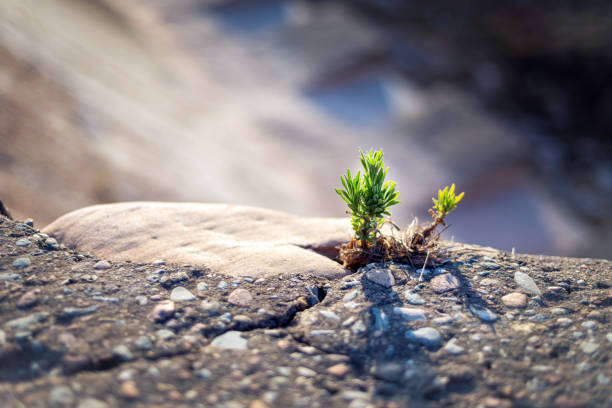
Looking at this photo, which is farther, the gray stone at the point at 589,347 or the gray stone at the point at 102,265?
the gray stone at the point at 102,265

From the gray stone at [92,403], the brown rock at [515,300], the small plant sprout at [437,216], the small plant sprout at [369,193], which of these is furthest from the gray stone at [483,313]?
the gray stone at [92,403]

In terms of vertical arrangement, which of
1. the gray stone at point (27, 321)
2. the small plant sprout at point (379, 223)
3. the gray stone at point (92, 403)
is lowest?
the gray stone at point (92, 403)

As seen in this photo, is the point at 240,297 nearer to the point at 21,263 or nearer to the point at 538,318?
the point at 21,263

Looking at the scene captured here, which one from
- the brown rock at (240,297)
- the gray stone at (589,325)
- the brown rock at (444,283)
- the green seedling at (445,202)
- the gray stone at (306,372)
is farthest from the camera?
the green seedling at (445,202)

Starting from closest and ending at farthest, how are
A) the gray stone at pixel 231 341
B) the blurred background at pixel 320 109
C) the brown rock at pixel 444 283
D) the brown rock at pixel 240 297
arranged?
the gray stone at pixel 231 341 → the brown rock at pixel 240 297 → the brown rock at pixel 444 283 → the blurred background at pixel 320 109

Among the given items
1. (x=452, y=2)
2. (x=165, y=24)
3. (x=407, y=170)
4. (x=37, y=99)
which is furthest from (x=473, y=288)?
(x=165, y=24)

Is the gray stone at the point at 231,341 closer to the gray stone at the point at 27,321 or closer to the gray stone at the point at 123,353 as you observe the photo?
the gray stone at the point at 123,353

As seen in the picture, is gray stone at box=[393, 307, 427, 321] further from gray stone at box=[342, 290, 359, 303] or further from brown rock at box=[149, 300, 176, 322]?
brown rock at box=[149, 300, 176, 322]
